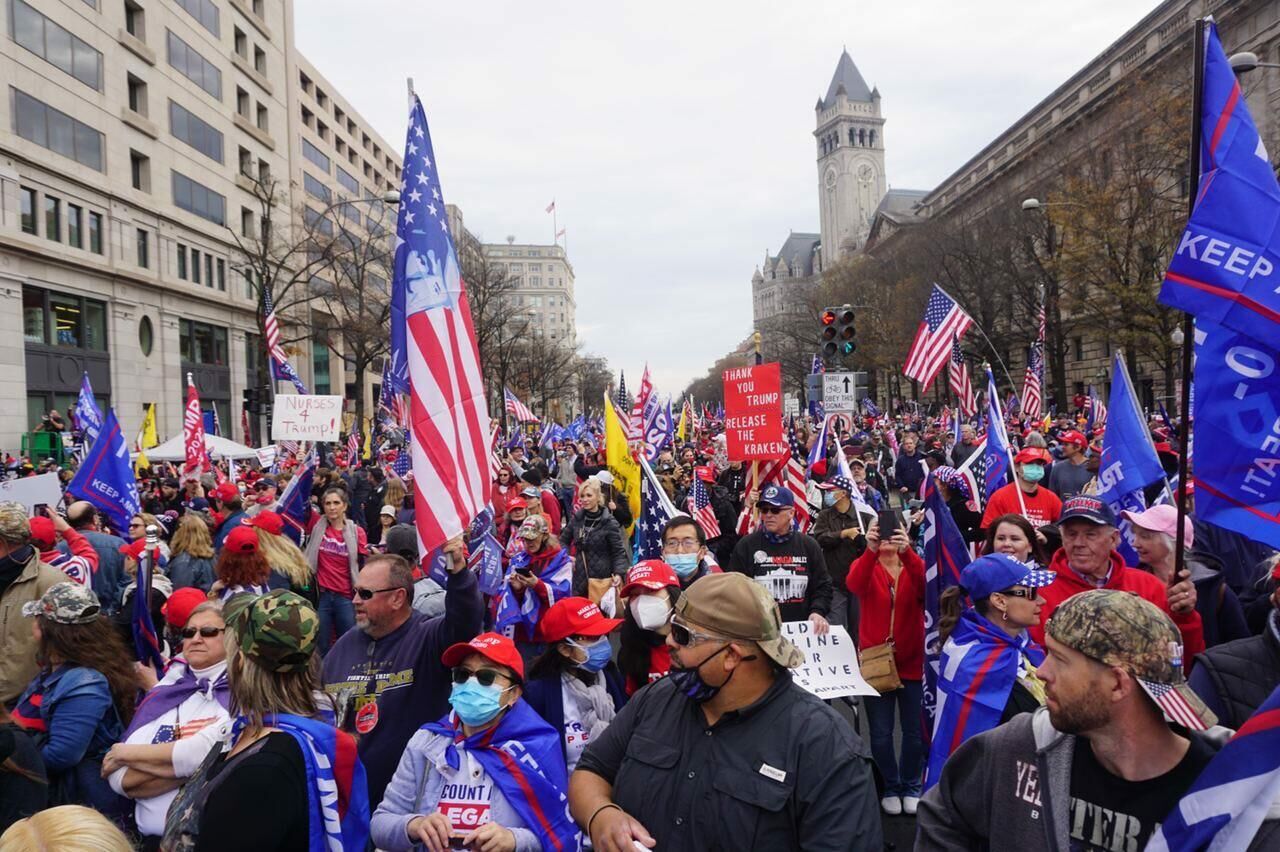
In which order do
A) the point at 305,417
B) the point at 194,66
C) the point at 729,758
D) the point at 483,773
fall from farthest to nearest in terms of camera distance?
the point at 194,66, the point at 305,417, the point at 483,773, the point at 729,758

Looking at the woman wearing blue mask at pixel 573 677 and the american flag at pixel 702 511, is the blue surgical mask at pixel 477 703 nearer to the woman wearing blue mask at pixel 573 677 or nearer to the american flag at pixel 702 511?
the woman wearing blue mask at pixel 573 677

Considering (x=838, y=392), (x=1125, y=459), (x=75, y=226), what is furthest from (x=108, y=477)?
(x=75, y=226)

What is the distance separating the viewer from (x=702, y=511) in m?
9.73

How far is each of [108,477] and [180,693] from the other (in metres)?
6.09

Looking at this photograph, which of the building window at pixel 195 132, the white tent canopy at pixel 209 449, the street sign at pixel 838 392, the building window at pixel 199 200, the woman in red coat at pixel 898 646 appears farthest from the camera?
the building window at pixel 199 200

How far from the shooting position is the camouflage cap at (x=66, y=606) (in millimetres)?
3814

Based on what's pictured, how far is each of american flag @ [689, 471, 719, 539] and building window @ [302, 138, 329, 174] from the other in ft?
191

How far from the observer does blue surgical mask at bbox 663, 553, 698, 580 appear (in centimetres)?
604

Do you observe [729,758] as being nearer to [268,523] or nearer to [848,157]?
[268,523]

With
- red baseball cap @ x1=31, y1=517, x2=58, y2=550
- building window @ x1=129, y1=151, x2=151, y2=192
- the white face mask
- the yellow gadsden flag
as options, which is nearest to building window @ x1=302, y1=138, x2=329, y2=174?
building window @ x1=129, y1=151, x2=151, y2=192

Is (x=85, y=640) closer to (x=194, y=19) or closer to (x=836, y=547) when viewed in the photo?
(x=836, y=547)

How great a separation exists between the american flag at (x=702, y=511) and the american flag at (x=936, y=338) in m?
5.44

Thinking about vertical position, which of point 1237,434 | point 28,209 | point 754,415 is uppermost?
point 28,209

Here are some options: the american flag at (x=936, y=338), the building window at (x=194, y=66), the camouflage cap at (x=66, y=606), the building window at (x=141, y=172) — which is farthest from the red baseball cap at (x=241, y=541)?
the building window at (x=194, y=66)
